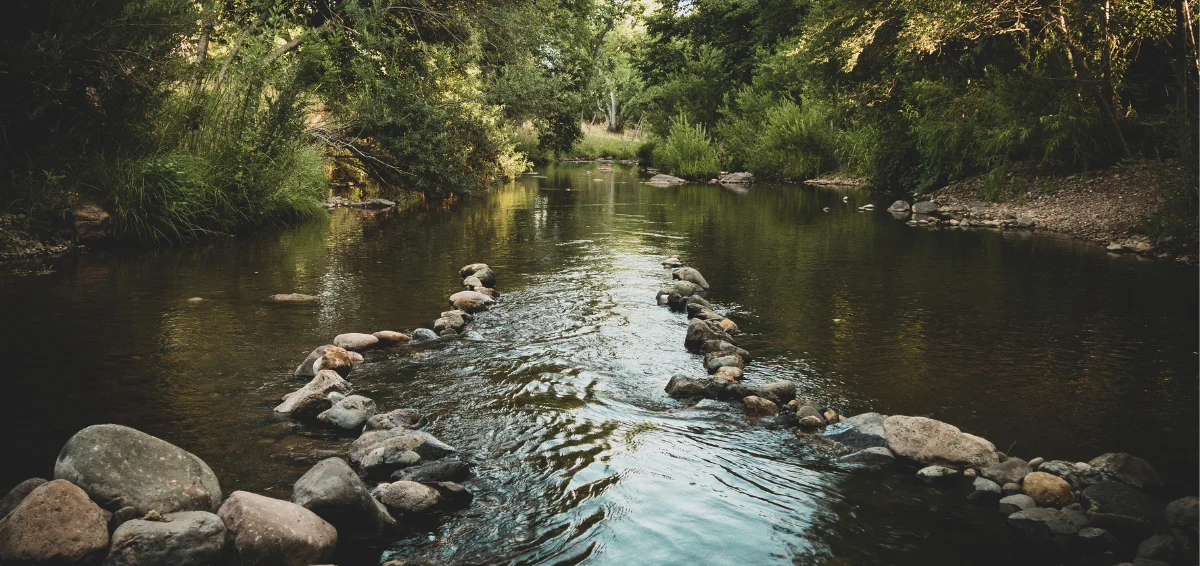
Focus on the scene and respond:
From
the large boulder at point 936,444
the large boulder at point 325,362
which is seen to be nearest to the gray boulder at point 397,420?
the large boulder at point 325,362

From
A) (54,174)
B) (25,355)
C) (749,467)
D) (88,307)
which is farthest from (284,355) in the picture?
(54,174)

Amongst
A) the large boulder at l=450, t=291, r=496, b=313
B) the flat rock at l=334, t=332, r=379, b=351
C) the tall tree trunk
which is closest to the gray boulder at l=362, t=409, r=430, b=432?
the flat rock at l=334, t=332, r=379, b=351

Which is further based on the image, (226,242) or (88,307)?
(226,242)

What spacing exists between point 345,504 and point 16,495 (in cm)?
133

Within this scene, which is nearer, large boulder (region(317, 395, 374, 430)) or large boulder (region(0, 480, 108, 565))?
large boulder (region(0, 480, 108, 565))

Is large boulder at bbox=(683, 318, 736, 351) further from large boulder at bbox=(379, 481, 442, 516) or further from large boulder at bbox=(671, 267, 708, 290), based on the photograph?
large boulder at bbox=(379, 481, 442, 516)

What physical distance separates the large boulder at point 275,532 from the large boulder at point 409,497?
1.16ft

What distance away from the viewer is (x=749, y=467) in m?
4.32

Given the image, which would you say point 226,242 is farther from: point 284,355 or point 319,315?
point 284,355

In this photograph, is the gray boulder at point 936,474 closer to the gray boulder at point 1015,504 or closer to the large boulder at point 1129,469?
the gray boulder at point 1015,504

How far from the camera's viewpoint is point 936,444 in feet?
14.4

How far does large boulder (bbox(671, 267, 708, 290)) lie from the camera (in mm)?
9094

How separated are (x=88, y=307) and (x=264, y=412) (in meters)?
3.79

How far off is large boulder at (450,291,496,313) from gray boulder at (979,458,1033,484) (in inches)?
189
